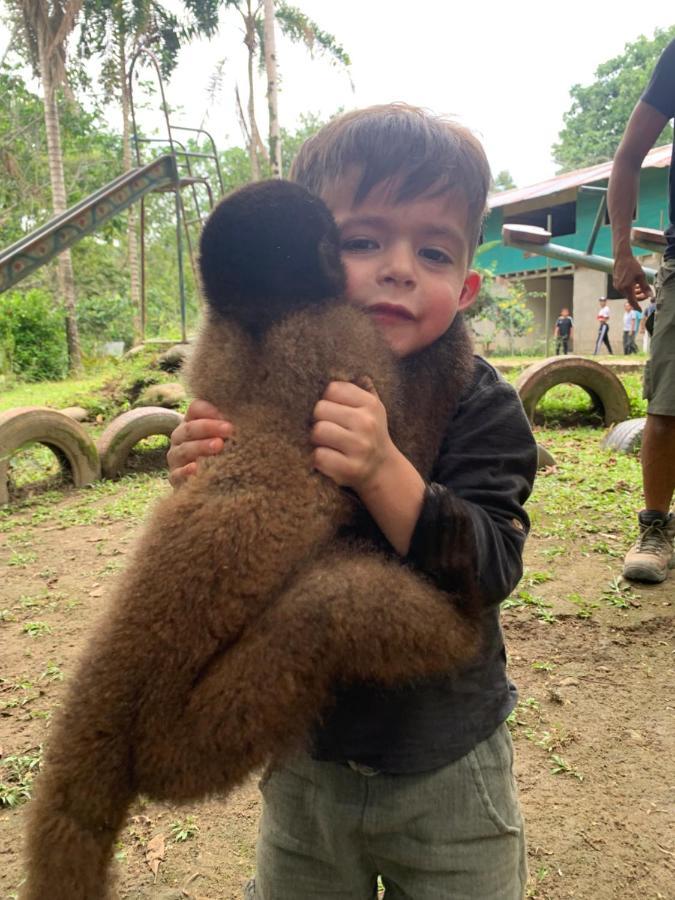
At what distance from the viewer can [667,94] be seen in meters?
3.97

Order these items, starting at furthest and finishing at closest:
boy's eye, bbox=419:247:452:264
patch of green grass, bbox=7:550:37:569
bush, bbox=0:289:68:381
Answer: bush, bbox=0:289:68:381 → patch of green grass, bbox=7:550:37:569 → boy's eye, bbox=419:247:452:264

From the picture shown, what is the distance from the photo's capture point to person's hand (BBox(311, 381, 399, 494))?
1367mm

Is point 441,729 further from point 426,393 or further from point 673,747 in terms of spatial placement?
point 673,747

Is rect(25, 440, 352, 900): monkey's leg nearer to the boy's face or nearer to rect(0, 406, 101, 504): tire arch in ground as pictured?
the boy's face

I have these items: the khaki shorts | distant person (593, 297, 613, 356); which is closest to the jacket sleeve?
the khaki shorts

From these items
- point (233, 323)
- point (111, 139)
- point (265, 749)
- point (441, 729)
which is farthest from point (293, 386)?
point (111, 139)

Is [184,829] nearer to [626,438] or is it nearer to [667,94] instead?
[667,94]

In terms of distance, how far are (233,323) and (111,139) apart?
33.3m

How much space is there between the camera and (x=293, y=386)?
147 cm

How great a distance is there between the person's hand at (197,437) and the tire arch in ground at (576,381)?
727 centimetres

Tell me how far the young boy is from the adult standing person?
106 inches

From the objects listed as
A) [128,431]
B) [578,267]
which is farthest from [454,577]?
[578,267]

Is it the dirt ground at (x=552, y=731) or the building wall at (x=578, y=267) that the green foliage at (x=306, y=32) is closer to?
the building wall at (x=578, y=267)

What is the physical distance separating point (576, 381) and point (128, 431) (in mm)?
5533
